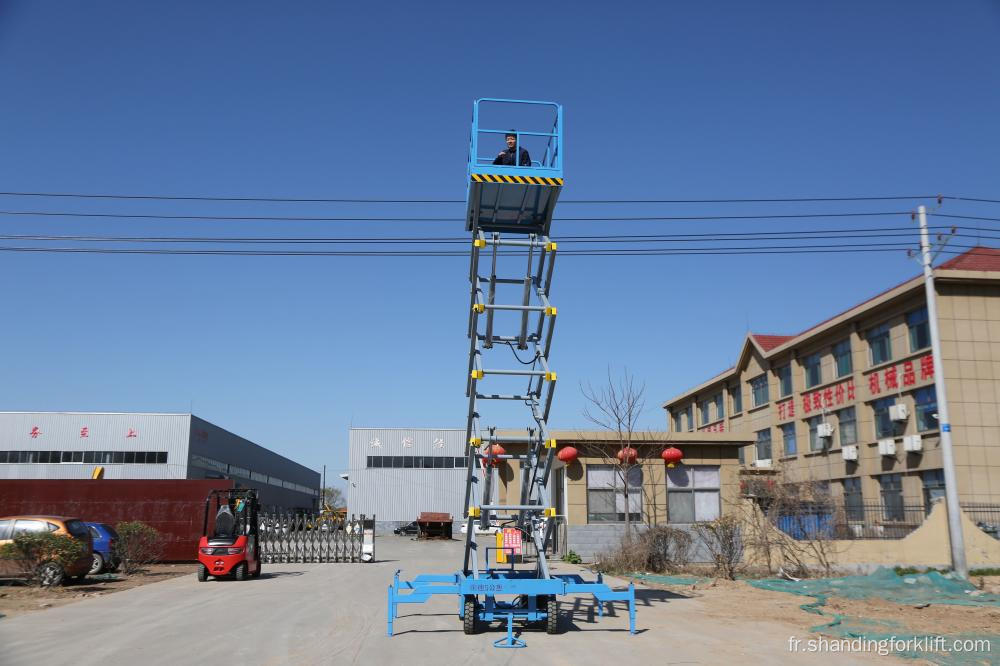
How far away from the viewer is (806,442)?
124ft

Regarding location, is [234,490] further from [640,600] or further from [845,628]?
[845,628]

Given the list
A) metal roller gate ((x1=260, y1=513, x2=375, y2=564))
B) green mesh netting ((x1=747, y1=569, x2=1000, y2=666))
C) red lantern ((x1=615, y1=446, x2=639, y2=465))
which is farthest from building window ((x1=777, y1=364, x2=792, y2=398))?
metal roller gate ((x1=260, y1=513, x2=375, y2=564))

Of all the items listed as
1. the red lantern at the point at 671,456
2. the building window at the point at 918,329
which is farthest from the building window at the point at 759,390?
the red lantern at the point at 671,456

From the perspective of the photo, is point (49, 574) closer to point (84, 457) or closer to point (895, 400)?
point (895, 400)

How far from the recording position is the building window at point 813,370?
122 ft

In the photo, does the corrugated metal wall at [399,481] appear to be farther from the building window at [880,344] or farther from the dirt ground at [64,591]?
the dirt ground at [64,591]

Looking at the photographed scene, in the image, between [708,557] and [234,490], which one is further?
[708,557]

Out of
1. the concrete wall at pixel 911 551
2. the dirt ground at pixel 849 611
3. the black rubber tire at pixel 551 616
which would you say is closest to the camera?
the black rubber tire at pixel 551 616

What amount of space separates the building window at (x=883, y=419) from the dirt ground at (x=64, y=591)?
27.8m

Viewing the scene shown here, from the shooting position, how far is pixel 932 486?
28141 mm

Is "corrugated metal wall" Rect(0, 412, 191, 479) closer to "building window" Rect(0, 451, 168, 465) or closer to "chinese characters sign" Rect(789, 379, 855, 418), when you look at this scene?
"building window" Rect(0, 451, 168, 465)

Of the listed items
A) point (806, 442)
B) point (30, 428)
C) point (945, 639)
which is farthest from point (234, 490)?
point (30, 428)

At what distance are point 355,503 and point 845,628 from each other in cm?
5134

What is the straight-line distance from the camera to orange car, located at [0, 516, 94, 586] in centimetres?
1689
